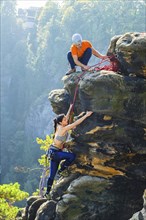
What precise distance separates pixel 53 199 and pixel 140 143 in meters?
3.37

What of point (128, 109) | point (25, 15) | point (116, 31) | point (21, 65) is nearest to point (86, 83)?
point (128, 109)

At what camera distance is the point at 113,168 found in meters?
11.5

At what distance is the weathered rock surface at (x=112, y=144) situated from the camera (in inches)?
436

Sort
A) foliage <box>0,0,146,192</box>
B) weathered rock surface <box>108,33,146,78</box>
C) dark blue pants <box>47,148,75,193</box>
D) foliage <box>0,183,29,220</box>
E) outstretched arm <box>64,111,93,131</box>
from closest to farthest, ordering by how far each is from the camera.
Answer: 1. weathered rock surface <box>108,33,146,78</box>
2. outstretched arm <box>64,111,93,131</box>
3. dark blue pants <box>47,148,75,193</box>
4. foliage <box>0,183,29,220</box>
5. foliage <box>0,0,146,192</box>

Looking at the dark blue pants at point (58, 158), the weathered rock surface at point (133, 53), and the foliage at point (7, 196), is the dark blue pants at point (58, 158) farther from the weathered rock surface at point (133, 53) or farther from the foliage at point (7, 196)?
the foliage at point (7, 196)

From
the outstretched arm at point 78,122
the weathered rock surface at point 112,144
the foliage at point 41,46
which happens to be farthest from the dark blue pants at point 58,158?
the foliage at point 41,46

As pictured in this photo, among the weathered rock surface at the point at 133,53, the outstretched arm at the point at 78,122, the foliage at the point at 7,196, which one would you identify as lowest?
the foliage at the point at 7,196

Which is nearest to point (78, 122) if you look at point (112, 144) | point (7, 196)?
point (112, 144)

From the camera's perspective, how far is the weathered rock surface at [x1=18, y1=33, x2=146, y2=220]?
11.1 metres

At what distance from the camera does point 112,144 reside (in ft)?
36.8

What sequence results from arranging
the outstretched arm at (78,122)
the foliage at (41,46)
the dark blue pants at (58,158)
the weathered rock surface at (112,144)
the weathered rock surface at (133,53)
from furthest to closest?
the foliage at (41,46) < the dark blue pants at (58,158) < the outstretched arm at (78,122) < the weathered rock surface at (112,144) < the weathered rock surface at (133,53)

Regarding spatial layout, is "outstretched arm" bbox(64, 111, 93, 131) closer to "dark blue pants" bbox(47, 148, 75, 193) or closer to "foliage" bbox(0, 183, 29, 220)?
"dark blue pants" bbox(47, 148, 75, 193)

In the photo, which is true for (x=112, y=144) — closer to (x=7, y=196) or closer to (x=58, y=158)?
(x=58, y=158)

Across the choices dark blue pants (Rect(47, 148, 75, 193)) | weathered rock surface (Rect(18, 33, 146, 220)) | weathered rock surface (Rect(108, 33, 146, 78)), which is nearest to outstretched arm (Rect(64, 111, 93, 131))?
weathered rock surface (Rect(18, 33, 146, 220))
